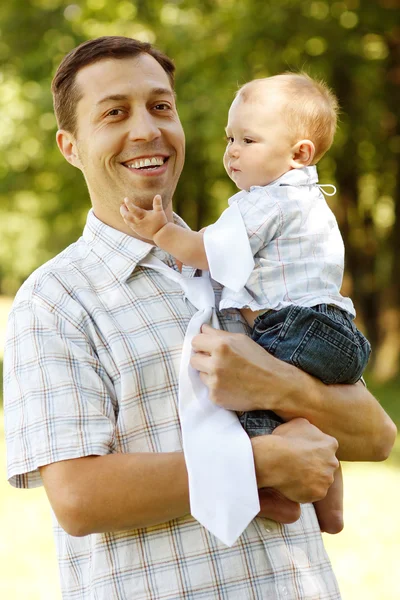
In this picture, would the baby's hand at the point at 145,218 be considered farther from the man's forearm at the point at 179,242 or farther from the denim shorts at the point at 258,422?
the denim shorts at the point at 258,422

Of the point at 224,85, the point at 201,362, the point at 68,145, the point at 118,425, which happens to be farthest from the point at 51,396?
the point at 224,85

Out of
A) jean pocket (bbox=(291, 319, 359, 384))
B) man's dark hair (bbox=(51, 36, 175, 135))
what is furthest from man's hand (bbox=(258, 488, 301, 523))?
man's dark hair (bbox=(51, 36, 175, 135))

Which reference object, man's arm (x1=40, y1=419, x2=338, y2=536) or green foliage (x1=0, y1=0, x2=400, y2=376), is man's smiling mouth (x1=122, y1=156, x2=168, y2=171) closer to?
man's arm (x1=40, y1=419, x2=338, y2=536)

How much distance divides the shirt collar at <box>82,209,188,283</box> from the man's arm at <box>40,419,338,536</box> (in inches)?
23.7

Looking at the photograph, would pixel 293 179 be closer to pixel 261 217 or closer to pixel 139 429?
pixel 261 217

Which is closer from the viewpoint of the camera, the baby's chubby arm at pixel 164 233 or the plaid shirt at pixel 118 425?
the plaid shirt at pixel 118 425

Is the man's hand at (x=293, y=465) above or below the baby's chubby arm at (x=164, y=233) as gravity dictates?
below

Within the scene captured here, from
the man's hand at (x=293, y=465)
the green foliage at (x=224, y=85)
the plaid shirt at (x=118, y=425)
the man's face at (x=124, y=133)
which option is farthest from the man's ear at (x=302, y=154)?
the green foliage at (x=224, y=85)

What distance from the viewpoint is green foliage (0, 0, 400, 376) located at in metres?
11.5

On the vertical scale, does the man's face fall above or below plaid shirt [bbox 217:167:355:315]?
above

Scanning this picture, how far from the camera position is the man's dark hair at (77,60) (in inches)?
103

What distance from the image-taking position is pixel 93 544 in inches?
86.5

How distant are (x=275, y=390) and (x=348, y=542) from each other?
4.95 m

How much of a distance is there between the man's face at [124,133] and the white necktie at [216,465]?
26.9 inches
